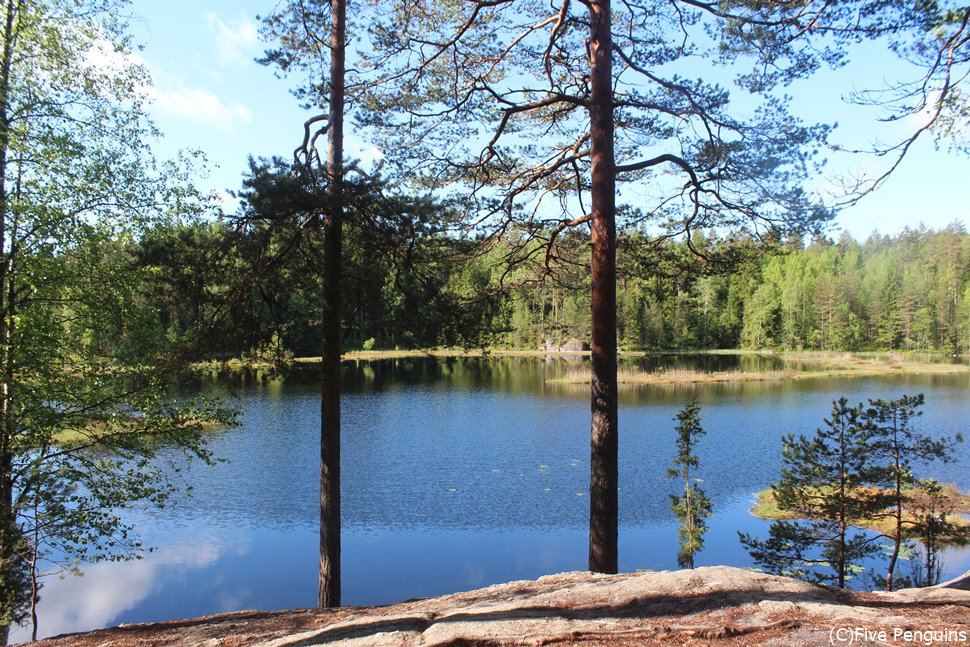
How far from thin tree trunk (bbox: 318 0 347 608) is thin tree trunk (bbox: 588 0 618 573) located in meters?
2.66

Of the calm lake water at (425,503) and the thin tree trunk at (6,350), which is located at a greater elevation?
the thin tree trunk at (6,350)

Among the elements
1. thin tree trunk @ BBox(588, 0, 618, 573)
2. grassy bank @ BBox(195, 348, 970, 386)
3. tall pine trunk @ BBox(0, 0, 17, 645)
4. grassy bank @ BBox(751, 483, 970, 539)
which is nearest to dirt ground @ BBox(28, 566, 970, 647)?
thin tree trunk @ BBox(588, 0, 618, 573)

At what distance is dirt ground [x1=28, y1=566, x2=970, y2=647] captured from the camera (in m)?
3.17

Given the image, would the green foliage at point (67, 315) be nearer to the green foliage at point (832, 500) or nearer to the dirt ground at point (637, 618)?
the dirt ground at point (637, 618)


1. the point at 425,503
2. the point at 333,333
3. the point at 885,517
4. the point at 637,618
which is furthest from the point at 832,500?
the point at 425,503

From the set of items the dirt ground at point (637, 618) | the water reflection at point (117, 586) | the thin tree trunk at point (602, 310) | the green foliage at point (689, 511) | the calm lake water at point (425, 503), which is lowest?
the water reflection at point (117, 586)

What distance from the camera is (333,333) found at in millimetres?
6648

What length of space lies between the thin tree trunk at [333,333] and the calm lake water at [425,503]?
50 centimetres

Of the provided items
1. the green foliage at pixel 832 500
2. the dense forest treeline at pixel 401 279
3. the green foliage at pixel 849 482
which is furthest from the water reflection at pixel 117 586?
the green foliage at pixel 849 482

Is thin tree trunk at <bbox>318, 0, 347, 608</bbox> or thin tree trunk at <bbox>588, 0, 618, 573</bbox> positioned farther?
thin tree trunk at <bbox>318, 0, 347, 608</bbox>

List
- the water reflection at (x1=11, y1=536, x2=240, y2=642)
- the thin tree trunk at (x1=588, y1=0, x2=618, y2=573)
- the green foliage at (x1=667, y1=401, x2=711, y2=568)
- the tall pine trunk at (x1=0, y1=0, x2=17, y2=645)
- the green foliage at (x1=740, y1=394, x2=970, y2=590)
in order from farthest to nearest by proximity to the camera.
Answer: the green foliage at (x1=667, y1=401, x2=711, y2=568), the water reflection at (x1=11, y1=536, x2=240, y2=642), the green foliage at (x1=740, y1=394, x2=970, y2=590), the tall pine trunk at (x1=0, y1=0, x2=17, y2=645), the thin tree trunk at (x1=588, y1=0, x2=618, y2=573)

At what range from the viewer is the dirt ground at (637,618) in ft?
10.4

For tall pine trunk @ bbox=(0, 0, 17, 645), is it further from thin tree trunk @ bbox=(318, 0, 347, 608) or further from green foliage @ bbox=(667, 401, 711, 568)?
green foliage @ bbox=(667, 401, 711, 568)

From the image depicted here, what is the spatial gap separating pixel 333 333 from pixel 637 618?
4333mm
